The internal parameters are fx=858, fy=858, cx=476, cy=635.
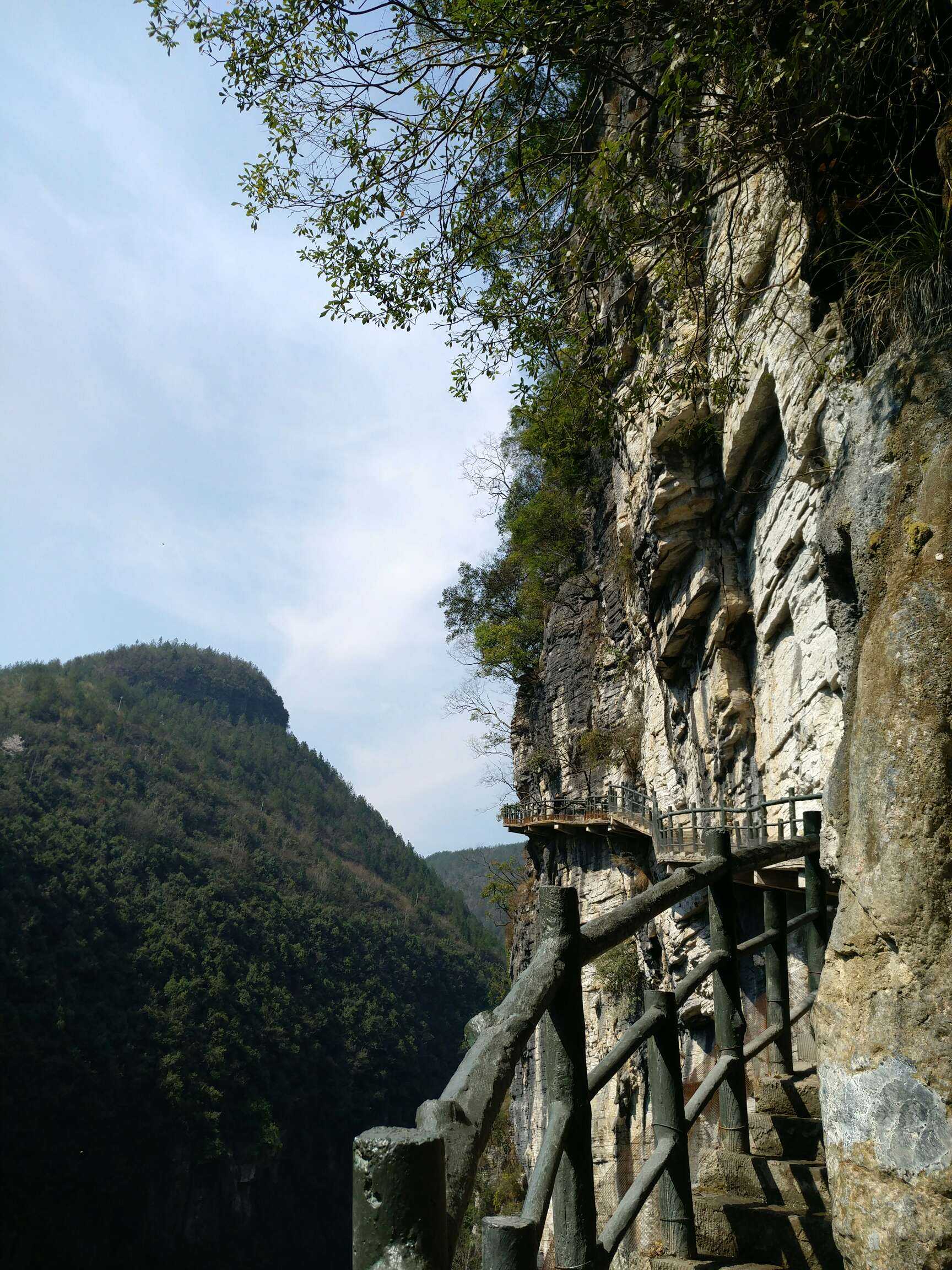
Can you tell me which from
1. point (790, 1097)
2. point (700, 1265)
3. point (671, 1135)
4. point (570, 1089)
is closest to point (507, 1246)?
point (570, 1089)

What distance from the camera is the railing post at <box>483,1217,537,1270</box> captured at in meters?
1.58

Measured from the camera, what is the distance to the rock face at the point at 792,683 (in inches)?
98.7

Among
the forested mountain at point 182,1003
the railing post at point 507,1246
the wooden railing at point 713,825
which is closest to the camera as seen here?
the railing post at point 507,1246

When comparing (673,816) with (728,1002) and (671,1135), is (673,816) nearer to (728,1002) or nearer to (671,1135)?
(728,1002)

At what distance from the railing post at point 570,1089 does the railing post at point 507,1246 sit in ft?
1.52

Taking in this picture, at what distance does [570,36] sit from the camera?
4855 mm

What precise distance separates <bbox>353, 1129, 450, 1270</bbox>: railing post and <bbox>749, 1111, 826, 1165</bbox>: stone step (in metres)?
2.53

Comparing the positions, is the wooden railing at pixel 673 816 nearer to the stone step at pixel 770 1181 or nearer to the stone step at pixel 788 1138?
the stone step at pixel 788 1138

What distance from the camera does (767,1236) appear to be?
9.18ft

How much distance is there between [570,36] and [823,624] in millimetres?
6506

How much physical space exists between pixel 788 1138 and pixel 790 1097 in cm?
29

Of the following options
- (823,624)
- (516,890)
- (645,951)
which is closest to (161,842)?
(516,890)

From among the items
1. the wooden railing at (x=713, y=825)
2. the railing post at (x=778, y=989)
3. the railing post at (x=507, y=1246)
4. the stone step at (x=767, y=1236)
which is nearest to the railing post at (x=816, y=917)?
the railing post at (x=778, y=989)

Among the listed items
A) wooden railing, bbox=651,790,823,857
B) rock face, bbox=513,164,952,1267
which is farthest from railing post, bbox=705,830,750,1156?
wooden railing, bbox=651,790,823,857
